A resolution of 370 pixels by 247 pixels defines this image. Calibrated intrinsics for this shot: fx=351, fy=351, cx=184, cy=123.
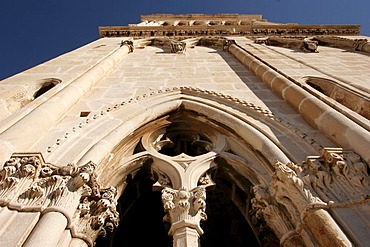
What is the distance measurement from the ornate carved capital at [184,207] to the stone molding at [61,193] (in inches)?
22.9

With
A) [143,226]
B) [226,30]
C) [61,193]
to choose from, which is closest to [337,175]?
[61,193]

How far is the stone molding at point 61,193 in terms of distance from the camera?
3127 millimetres

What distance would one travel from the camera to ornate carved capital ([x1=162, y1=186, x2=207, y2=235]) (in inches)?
139

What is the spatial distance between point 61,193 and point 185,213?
1.26 m

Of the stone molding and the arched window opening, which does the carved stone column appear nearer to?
the stone molding

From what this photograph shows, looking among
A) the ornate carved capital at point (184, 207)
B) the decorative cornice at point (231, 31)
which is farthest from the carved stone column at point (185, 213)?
the decorative cornice at point (231, 31)

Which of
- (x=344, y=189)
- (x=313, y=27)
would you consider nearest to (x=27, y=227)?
(x=344, y=189)

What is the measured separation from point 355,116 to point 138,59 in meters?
6.20

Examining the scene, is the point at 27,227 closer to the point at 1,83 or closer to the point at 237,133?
the point at 237,133

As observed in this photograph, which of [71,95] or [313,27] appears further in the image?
[313,27]

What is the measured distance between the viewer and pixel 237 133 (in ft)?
16.9

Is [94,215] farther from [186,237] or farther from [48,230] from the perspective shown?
[186,237]

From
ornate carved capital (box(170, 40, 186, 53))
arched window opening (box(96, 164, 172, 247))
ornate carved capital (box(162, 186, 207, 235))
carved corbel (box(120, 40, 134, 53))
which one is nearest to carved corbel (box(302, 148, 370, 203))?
ornate carved capital (box(162, 186, 207, 235))

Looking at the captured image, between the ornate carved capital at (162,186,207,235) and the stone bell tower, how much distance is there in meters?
0.01
